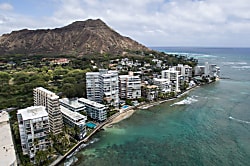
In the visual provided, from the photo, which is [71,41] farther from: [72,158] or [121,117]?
[72,158]

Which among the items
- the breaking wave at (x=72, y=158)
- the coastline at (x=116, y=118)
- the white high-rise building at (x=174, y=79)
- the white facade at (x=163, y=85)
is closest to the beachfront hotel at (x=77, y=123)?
the coastline at (x=116, y=118)

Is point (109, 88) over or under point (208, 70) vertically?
under

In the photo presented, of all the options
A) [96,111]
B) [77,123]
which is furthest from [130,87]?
[77,123]

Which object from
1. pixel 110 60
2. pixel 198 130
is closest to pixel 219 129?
pixel 198 130

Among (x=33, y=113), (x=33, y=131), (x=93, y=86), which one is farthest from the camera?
(x=93, y=86)

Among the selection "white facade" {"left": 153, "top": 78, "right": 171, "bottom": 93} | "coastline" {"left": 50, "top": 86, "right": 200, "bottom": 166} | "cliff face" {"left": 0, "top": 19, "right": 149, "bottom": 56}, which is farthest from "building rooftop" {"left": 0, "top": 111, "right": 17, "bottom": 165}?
"cliff face" {"left": 0, "top": 19, "right": 149, "bottom": 56}

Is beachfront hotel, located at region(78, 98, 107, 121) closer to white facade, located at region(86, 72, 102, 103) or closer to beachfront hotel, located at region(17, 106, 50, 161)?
white facade, located at region(86, 72, 102, 103)

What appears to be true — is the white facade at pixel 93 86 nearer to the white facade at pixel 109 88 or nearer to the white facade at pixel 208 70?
the white facade at pixel 109 88

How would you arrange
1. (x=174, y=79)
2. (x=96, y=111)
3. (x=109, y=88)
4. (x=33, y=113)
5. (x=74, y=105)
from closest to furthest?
1. (x=33, y=113)
2. (x=96, y=111)
3. (x=74, y=105)
4. (x=109, y=88)
5. (x=174, y=79)

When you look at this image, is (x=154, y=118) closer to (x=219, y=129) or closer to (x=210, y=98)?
(x=219, y=129)
